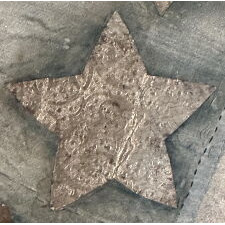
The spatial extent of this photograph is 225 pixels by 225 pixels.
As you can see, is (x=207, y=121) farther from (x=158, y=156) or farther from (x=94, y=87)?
(x=94, y=87)

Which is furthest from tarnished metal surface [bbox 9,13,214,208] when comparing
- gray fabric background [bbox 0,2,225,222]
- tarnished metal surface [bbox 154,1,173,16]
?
tarnished metal surface [bbox 154,1,173,16]

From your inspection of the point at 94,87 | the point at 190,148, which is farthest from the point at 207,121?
the point at 94,87

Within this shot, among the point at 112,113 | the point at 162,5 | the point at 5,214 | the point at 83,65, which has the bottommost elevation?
the point at 5,214

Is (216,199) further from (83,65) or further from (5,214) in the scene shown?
(5,214)

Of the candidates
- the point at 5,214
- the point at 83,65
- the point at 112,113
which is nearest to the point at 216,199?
the point at 112,113

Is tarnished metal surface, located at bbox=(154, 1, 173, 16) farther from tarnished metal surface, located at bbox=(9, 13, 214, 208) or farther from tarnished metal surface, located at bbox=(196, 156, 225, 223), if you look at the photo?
tarnished metal surface, located at bbox=(196, 156, 225, 223)

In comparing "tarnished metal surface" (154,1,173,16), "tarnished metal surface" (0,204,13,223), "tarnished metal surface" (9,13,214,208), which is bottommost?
"tarnished metal surface" (0,204,13,223)

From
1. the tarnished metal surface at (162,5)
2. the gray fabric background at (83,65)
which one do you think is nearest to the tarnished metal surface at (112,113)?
the gray fabric background at (83,65)

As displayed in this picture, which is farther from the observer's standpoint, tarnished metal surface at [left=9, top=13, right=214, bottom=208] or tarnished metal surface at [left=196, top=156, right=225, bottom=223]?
tarnished metal surface at [left=196, top=156, right=225, bottom=223]

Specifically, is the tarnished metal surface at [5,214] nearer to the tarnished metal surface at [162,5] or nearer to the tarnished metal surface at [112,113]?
the tarnished metal surface at [112,113]
